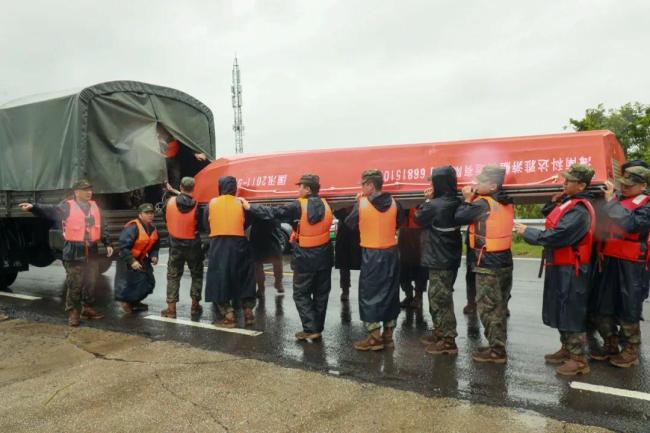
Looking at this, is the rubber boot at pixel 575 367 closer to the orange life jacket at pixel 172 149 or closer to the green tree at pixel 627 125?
the orange life jacket at pixel 172 149

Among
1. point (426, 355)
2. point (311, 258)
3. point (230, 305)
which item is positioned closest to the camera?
point (426, 355)

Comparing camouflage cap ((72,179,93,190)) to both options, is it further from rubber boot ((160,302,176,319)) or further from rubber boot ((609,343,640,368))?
rubber boot ((609,343,640,368))

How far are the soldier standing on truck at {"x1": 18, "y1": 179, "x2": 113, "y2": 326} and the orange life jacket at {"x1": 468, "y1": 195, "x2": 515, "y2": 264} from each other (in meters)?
4.37

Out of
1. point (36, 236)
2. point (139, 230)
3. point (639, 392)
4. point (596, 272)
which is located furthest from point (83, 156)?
point (639, 392)

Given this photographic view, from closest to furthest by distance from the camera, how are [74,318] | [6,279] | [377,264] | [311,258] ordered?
1. [377,264]
2. [311,258]
3. [74,318]
4. [6,279]

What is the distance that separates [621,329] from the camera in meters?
4.32

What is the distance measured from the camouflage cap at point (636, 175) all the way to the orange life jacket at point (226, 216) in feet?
12.2

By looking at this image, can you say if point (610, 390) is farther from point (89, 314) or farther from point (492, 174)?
point (89, 314)

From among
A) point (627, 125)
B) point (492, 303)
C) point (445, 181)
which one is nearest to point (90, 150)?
point (445, 181)

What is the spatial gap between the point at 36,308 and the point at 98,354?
9.15 feet

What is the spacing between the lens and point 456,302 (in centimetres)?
680

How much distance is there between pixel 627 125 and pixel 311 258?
16.8m

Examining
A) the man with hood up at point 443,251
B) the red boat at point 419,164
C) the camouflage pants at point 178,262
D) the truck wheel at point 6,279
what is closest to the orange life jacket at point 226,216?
the camouflage pants at point 178,262

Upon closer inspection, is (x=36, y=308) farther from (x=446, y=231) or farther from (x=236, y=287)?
(x=446, y=231)
